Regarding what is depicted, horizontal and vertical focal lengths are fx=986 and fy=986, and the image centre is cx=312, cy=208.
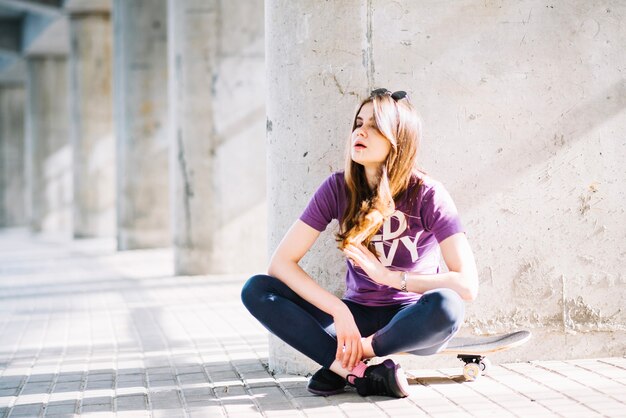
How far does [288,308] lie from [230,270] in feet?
23.9

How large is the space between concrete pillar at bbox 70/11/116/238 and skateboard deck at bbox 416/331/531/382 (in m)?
17.9

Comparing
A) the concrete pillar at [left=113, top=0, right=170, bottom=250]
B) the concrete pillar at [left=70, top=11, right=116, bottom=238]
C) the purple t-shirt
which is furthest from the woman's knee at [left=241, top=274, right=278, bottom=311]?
the concrete pillar at [left=70, top=11, right=116, bottom=238]

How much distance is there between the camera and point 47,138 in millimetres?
28766

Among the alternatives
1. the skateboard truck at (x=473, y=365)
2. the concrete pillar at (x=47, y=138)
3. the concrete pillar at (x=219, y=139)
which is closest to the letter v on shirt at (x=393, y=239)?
the skateboard truck at (x=473, y=365)

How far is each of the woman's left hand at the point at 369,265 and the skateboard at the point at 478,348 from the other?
56cm

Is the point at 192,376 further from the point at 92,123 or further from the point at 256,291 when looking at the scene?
the point at 92,123

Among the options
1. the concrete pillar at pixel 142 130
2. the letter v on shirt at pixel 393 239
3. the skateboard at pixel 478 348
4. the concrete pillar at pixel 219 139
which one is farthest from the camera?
the concrete pillar at pixel 142 130

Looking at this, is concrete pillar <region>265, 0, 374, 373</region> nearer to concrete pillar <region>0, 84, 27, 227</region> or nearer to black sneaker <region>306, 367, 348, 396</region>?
black sneaker <region>306, 367, 348, 396</region>

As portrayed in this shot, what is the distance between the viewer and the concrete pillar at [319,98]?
5.16 meters

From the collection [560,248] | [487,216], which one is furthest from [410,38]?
[560,248]

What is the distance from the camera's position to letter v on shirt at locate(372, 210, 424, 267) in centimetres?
466

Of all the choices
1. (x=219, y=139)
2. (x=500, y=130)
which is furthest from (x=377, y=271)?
(x=219, y=139)

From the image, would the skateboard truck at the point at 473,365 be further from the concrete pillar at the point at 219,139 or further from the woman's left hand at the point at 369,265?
the concrete pillar at the point at 219,139

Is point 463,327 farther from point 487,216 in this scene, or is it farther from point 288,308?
point 288,308
